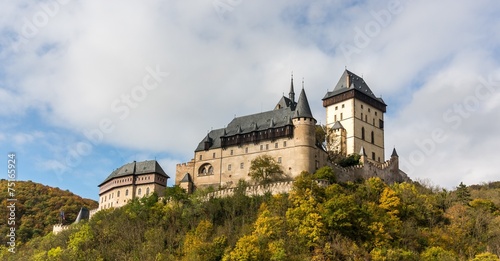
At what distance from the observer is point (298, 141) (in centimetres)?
6669

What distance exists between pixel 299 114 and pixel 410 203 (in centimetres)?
1379

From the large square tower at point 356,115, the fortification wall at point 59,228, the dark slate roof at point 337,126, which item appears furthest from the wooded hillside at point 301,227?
the dark slate roof at point 337,126

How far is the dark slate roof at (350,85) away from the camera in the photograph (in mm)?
79875

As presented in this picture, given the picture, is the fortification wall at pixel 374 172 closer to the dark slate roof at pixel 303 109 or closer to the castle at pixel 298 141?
the castle at pixel 298 141

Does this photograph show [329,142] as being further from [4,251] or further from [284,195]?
[4,251]

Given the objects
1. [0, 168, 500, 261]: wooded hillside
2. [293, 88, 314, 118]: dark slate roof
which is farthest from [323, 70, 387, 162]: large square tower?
[0, 168, 500, 261]: wooded hillside

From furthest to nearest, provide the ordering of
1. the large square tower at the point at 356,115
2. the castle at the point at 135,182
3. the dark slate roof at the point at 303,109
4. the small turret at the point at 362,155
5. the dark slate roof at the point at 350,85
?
1. the dark slate roof at the point at 350,85
2. the large square tower at the point at 356,115
3. the castle at the point at 135,182
4. the small turret at the point at 362,155
5. the dark slate roof at the point at 303,109

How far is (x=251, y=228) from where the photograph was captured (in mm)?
57062

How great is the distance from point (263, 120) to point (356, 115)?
1182 cm

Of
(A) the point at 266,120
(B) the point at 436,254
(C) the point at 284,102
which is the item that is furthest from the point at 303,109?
(B) the point at 436,254

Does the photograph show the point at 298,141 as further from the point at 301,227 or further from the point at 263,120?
the point at 301,227

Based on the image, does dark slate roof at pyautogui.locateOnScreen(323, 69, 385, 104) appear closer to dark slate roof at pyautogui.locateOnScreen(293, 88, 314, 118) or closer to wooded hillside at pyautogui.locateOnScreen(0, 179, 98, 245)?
dark slate roof at pyautogui.locateOnScreen(293, 88, 314, 118)

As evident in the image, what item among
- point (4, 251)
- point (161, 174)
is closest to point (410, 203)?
point (161, 174)

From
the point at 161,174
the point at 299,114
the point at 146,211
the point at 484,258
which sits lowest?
the point at 484,258
